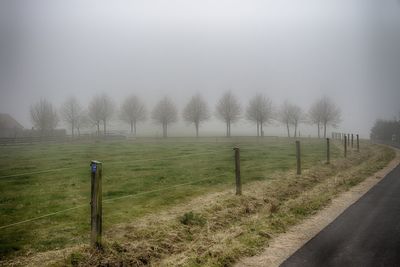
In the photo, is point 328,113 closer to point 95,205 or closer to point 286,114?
point 286,114

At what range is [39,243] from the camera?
25.0 ft

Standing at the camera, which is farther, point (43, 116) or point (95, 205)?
point (43, 116)

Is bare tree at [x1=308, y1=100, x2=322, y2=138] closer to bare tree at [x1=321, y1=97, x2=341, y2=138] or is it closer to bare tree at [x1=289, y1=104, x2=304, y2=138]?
bare tree at [x1=321, y1=97, x2=341, y2=138]

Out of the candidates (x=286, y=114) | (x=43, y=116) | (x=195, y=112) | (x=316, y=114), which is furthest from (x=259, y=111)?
(x=43, y=116)

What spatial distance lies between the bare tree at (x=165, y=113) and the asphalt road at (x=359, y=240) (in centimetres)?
7069

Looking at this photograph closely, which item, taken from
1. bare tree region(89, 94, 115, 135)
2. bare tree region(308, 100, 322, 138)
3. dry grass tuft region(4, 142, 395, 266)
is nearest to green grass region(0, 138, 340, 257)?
dry grass tuft region(4, 142, 395, 266)

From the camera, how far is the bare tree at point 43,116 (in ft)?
233

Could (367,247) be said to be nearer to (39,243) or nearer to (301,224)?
(301,224)

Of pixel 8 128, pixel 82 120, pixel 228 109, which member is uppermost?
pixel 228 109

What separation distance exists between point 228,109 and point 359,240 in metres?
71.3

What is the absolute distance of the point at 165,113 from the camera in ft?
263

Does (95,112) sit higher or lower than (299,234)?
higher

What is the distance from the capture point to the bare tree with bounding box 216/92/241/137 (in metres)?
77.8

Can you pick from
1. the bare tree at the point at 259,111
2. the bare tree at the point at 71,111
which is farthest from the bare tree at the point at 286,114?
the bare tree at the point at 71,111
